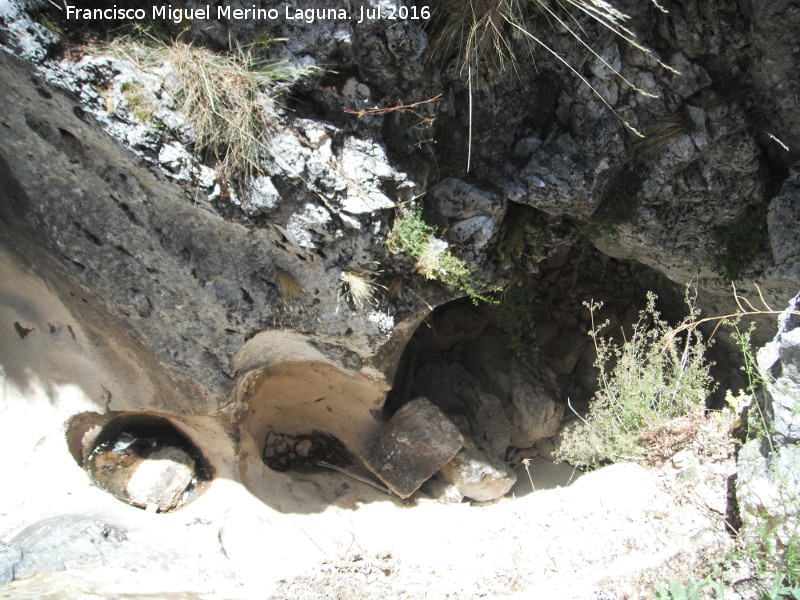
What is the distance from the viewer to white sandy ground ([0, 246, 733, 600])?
9.80ft

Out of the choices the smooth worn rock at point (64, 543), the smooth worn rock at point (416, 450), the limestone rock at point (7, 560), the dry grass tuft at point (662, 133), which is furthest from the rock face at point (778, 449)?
the limestone rock at point (7, 560)

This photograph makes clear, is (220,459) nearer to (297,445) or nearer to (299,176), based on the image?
(297,445)

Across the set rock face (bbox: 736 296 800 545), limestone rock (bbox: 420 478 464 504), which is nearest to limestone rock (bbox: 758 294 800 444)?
rock face (bbox: 736 296 800 545)

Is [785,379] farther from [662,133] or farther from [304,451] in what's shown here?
[304,451]

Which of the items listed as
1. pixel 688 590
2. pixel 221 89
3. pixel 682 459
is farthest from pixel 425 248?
pixel 688 590

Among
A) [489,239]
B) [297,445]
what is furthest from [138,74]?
[297,445]

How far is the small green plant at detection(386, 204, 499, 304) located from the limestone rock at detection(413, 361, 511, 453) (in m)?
1.81

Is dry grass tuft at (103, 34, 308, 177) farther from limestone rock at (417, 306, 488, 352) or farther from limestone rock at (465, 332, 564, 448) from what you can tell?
limestone rock at (465, 332, 564, 448)

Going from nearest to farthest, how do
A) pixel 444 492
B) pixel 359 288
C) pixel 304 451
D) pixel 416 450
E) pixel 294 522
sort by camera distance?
pixel 359 288, pixel 294 522, pixel 416 450, pixel 444 492, pixel 304 451

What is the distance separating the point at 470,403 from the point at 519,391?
1.60 ft

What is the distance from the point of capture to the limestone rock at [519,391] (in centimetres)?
511

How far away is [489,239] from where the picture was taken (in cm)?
353

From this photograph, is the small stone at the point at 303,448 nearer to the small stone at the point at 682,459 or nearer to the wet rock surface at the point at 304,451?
the wet rock surface at the point at 304,451

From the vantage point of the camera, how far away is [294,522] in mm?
4039
